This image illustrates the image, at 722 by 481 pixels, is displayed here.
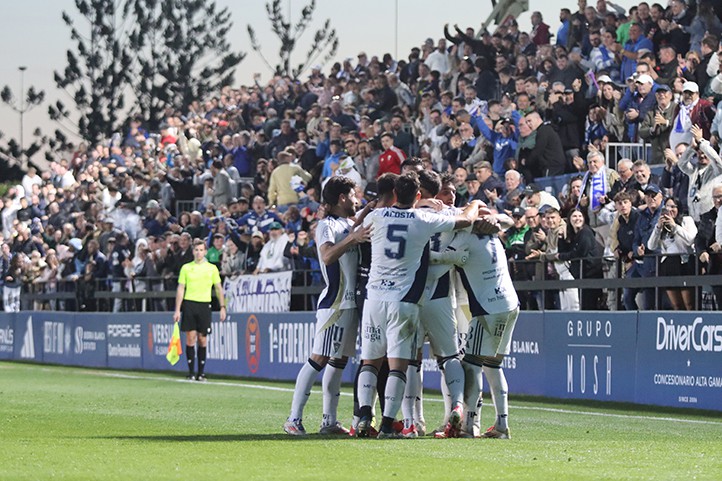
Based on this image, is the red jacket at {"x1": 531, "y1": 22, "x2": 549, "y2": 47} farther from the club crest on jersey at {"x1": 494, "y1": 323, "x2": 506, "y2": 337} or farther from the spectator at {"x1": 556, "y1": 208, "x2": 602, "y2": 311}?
the club crest on jersey at {"x1": 494, "y1": 323, "x2": 506, "y2": 337}

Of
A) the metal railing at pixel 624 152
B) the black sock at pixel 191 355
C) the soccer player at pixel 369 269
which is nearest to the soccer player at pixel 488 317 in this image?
the soccer player at pixel 369 269

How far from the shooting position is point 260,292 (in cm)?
2816

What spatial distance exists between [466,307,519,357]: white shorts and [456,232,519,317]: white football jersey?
0.20 ft

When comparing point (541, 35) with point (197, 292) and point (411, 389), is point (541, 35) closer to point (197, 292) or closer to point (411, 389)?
point (197, 292)

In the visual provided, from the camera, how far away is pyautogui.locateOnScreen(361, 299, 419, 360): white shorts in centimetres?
1266

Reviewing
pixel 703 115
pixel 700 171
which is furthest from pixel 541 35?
pixel 700 171

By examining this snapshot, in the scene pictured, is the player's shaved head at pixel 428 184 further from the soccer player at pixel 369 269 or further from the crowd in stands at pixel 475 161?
the crowd in stands at pixel 475 161

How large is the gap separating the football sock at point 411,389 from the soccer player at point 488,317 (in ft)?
1.45

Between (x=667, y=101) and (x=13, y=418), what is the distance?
9.89 meters

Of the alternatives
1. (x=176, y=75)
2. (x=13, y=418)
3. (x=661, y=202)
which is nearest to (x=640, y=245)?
(x=661, y=202)

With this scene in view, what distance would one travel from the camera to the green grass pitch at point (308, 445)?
10.3 metres

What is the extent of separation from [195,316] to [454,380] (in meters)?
13.1

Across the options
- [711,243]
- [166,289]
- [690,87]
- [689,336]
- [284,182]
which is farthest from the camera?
[166,289]

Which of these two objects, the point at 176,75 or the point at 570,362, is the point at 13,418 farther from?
the point at 176,75
